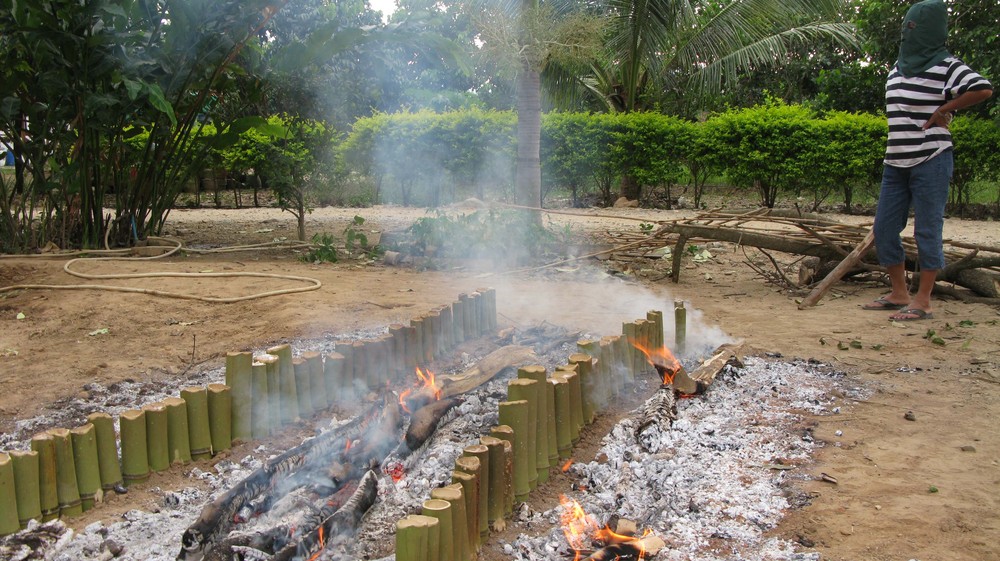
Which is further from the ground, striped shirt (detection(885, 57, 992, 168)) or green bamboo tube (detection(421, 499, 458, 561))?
striped shirt (detection(885, 57, 992, 168))

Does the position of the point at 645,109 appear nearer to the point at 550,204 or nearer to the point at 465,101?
the point at 550,204

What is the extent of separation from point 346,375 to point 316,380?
0.52ft

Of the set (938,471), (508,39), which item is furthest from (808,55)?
(938,471)

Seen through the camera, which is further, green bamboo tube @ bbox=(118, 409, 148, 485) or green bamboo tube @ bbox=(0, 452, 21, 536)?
green bamboo tube @ bbox=(118, 409, 148, 485)

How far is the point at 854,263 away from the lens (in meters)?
5.89

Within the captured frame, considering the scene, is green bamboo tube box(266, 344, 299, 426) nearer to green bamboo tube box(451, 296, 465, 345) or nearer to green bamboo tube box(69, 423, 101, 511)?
green bamboo tube box(69, 423, 101, 511)

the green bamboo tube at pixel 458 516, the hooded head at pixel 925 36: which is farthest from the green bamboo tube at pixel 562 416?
the hooded head at pixel 925 36

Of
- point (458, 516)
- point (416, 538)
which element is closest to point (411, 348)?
point (458, 516)

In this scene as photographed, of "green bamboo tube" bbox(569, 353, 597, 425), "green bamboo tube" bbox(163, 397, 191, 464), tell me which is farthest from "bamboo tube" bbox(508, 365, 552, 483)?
"green bamboo tube" bbox(163, 397, 191, 464)

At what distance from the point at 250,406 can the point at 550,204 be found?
1196cm

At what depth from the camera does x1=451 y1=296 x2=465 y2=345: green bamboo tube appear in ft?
14.7

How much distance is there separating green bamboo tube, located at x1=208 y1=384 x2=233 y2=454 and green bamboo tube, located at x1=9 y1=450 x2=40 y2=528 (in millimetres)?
679

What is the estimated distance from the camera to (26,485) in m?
2.52

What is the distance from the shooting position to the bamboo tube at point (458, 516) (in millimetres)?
2203
